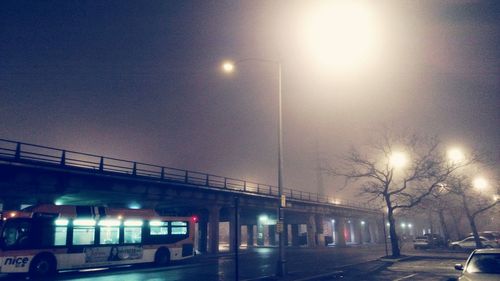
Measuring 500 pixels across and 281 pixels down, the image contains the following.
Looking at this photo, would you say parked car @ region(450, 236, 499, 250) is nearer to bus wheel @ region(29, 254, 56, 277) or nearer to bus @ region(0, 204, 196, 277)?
bus @ region(0, 204, 196, 277)

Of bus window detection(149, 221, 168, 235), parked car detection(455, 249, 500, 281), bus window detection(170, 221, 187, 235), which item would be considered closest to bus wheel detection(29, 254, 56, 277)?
bus window detection(149, 221, 168, 235)

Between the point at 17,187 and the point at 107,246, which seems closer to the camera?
the point at 107,246

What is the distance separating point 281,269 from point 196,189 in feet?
69.3

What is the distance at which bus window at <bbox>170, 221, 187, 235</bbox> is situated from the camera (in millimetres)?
23487

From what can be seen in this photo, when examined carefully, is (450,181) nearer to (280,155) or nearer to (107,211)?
(280,155)

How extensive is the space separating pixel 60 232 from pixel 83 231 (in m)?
1.20

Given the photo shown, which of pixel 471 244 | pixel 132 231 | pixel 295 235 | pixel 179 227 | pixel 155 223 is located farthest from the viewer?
pixel 295 235

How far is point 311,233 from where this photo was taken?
55.6 metres

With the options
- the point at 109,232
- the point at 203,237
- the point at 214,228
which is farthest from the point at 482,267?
the point at 203,237

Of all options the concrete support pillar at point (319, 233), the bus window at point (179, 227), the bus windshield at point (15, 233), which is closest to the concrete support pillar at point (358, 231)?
the concrete support pillar at point (319, 233)

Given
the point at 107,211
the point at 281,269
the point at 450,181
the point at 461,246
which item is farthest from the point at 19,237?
the point at 461,246

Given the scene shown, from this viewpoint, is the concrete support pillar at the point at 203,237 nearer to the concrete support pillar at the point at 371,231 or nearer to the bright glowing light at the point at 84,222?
the bright glowing light at the point at 84,222

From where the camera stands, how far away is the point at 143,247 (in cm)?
2155

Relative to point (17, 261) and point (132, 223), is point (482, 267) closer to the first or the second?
point (132, 223)
